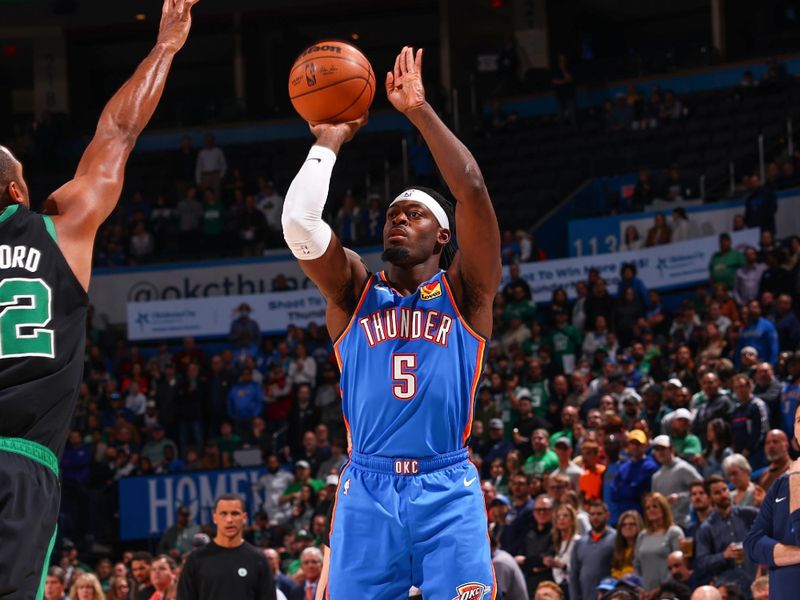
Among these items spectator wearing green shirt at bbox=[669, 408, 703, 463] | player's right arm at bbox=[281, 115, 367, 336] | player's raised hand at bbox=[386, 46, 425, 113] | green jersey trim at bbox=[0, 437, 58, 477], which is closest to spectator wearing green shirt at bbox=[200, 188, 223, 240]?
spectator wearing green shirt at bbox=[669, 408, 703, 463]

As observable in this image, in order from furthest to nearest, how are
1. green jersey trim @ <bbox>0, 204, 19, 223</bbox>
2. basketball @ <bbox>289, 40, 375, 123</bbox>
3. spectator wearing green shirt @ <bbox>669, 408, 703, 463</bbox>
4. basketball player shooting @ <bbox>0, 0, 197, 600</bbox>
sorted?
spectator wearing green shirt @ <bbox>669, 408, 703, 463</bbox> → basketball @ <bbox>289, 40, 375, 123</bbox> → green jersey trim @ <bbox>0, 204, 19, 223</bbox> → basketball player shooting @ <bbox>0, 0, 197, 600</bbox>

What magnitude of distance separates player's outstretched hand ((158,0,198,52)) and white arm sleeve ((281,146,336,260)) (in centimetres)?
71

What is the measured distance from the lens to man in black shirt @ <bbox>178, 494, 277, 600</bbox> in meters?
9.59

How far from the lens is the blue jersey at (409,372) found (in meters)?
5.36

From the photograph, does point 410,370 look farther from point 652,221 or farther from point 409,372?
point 652,221

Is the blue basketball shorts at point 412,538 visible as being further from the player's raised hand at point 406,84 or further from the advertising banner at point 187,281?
the advertising banner at point 187,281

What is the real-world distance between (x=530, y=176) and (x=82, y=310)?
2141 centimetres

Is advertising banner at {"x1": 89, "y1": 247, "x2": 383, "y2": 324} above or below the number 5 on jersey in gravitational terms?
above

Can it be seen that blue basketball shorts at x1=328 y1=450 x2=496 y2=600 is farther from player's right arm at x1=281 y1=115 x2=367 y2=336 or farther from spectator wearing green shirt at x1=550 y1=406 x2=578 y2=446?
spectator wearing green shirt at x1=550 y1=406 x2=578 y2=446

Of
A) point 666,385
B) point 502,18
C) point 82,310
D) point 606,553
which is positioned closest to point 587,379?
point 666,385

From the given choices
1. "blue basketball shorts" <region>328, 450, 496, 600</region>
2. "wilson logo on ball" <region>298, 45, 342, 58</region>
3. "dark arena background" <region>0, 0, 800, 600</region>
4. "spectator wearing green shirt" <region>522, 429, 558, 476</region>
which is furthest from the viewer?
"spectator wearing green shirt" <region>522, 429, 558, 476</region>

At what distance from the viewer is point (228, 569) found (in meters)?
9.63

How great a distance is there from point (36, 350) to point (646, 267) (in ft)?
52.9

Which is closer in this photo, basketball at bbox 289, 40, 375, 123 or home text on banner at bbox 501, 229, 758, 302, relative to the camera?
basketball at bbox 289, 40, 375, 123
